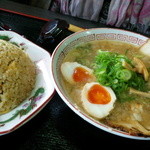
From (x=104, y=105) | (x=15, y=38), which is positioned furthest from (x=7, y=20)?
(x=104, y=105)

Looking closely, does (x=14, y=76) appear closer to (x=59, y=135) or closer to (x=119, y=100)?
(x=59, y=135)

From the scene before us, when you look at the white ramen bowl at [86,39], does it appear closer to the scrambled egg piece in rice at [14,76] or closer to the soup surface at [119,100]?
the soup surface at [119,100]

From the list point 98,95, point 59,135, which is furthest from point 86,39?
point 59,135

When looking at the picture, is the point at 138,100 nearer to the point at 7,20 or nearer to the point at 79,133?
the point at 79,133

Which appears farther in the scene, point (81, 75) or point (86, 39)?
point (86, 39)

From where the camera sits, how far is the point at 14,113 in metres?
1.32

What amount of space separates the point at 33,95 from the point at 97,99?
15.2 inches

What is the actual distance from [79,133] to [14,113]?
38 centimetres

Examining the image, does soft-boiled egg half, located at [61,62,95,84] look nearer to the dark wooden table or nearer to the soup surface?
the soup surface

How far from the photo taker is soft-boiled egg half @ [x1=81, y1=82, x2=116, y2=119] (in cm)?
132

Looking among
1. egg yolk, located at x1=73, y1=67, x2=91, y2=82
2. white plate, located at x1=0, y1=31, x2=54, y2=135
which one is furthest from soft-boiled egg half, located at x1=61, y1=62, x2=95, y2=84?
white plate, located at x1=0, y1=31, x2=54, y2=135

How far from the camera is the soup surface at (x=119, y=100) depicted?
1.28 m

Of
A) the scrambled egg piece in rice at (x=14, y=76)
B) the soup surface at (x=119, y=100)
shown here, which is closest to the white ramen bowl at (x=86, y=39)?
the soup surface at (x=119, y=100)

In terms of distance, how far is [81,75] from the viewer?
157cm
